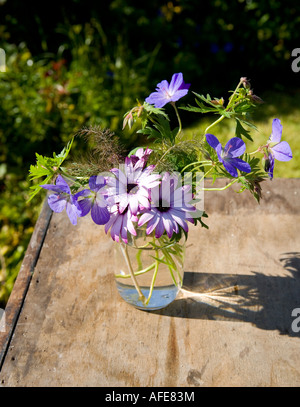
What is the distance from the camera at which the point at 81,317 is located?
53.7 inches

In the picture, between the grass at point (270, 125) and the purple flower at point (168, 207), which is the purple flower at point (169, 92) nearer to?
the purple flower at point (168, 207)

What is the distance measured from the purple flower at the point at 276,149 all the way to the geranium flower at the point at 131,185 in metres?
0.24

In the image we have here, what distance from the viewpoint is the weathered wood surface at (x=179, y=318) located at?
4.00 ft

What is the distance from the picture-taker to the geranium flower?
3.35ft

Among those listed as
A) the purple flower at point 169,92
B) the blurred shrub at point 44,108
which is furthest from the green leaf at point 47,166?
the blurred shrub at point 44,108

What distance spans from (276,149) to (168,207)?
26cm

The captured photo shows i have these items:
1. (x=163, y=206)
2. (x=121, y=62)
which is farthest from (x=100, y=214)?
(x=121, y=62)

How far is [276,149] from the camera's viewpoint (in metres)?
1.05

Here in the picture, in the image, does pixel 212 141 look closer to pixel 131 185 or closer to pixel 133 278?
pixel 131 185

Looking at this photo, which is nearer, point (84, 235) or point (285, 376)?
point (285, 376)

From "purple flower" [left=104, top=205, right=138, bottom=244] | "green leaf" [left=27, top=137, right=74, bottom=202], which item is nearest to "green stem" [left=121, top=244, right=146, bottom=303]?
"purple flower" [left=104, top=205, right=138, bottom=244]
